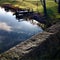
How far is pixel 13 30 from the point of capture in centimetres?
4194

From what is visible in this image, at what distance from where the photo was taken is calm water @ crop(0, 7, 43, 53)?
3438cm

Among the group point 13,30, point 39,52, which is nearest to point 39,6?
point 13,30

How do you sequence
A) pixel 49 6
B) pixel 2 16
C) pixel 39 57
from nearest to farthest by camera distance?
pixel 39 57 → pixel 2 16 → pixel 49 6

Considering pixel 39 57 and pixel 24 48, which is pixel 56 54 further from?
pixel 24 48

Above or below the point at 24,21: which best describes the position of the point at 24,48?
above

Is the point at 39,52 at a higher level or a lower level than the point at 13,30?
higher

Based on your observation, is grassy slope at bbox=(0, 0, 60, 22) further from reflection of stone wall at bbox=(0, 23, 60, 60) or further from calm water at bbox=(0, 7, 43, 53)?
reflection of stone wall at bbox=(0, 23, 60, 60)

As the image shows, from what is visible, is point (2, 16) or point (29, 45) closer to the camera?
point (29, 45)

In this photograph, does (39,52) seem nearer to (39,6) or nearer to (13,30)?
(13,30)

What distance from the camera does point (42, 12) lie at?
184 feet

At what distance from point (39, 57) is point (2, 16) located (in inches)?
1509

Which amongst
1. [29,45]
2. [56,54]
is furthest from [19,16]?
[56,54]

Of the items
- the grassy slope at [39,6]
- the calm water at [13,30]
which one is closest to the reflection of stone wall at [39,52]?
the calm water at [13,30]

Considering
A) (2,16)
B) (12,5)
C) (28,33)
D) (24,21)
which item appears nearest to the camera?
(28,33)
